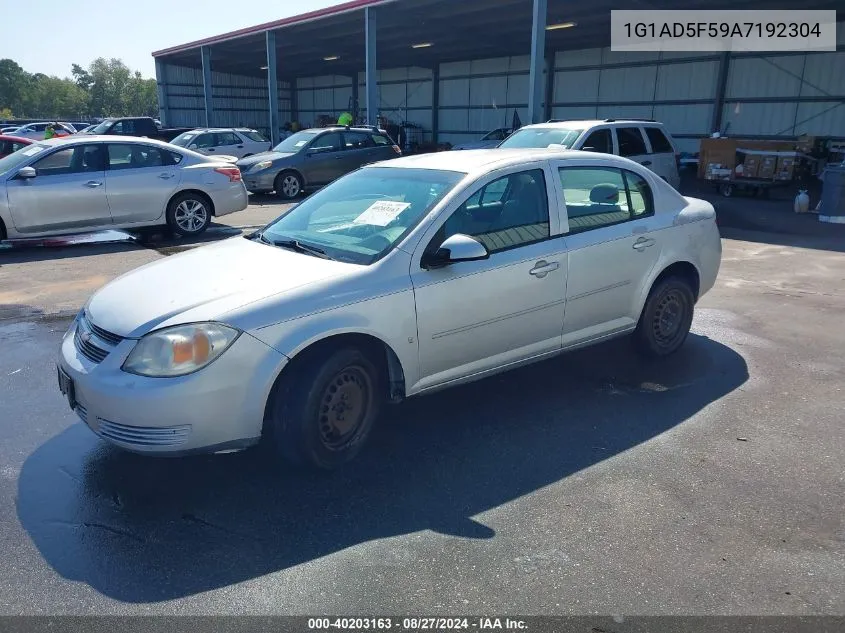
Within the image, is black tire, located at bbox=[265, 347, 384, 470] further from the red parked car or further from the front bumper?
the red parked car

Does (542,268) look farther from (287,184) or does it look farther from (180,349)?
(287,184)

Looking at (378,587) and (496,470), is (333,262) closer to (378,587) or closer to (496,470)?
(496,470)

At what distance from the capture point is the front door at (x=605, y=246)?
14.6 ft

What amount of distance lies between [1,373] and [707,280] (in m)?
5.52

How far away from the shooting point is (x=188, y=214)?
10.4 meters

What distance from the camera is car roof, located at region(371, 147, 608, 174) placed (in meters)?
4.26

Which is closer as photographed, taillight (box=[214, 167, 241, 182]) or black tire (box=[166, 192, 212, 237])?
black tire (box=[166, 192, 212, 237])

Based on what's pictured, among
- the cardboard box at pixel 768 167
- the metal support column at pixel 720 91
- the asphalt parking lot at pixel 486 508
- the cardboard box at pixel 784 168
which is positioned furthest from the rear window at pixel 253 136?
the asphalt parking lot at pixel 486 508

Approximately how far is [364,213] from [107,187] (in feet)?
22.5

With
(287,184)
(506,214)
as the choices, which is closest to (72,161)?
(287,184)

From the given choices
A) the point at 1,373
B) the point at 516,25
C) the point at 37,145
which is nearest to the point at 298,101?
the point at 516,25

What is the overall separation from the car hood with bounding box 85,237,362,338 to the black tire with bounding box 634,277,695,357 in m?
2.54

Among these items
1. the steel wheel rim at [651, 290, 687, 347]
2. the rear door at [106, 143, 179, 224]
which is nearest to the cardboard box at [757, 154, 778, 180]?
the steel wheel rim at [651, 290, 687, 347]

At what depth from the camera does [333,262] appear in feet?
12.2
